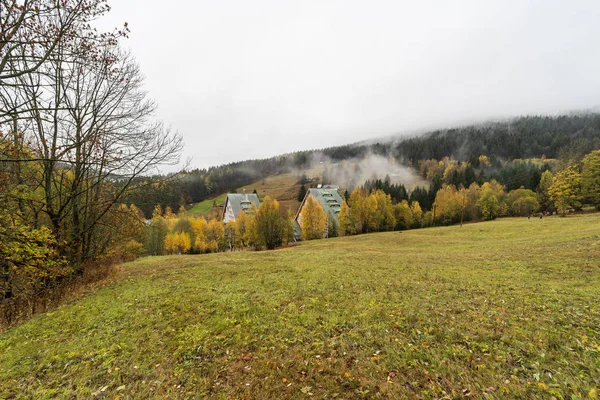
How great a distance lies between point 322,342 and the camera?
6.86 m

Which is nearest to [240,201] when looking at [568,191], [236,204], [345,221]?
[236,204]

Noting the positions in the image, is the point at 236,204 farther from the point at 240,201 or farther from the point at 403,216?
the point at 403,216

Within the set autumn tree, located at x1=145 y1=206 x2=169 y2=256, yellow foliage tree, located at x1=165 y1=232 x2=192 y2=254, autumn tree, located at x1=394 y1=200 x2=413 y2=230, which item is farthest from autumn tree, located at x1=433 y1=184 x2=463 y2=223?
autumn tree, located at x1=145 y1=206 x2=169 y2=256

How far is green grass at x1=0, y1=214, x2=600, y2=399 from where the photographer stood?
201 inches

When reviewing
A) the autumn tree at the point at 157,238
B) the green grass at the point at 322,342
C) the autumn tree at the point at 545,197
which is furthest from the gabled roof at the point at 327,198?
the green grass at the point at 322,342

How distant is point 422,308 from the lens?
8852 millimetres

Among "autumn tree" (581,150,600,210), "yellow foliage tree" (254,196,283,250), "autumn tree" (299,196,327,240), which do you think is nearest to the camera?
"yellow foliage tree" (254,196,283,250)

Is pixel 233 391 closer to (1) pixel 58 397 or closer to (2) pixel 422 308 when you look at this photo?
(1) pixel 58 397

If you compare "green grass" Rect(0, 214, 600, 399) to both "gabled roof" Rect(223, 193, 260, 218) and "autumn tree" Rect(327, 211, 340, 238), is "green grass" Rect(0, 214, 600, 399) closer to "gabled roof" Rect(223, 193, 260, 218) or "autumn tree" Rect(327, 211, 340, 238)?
"autumn tree" Rect(327, 211, 340, 238)

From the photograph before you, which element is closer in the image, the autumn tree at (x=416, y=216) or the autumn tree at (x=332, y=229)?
the autumn tree at (x=332, y=229)

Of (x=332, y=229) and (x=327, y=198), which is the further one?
(x=327, y=198)

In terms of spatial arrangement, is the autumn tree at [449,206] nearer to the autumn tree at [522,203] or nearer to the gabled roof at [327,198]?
the autumn tree at [522,203]

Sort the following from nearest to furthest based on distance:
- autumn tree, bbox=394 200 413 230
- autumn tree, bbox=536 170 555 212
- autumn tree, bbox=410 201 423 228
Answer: autumn tree, bbox=536 170 555 212
autumn tree, bbox=394 200 413 230
autumn tree, bbox=410 201 423 228

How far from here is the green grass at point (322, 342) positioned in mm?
5098
